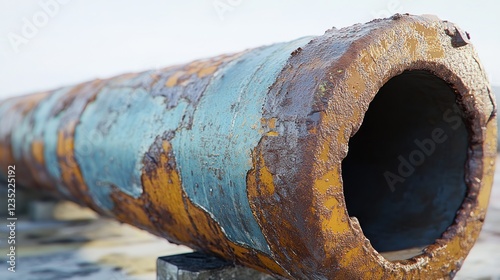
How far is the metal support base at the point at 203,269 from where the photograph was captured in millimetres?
1843

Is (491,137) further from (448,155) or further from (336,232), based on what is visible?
(336,232)

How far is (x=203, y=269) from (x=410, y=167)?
2.59 feet

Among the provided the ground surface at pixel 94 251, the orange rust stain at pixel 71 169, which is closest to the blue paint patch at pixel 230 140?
the orange rust stain at pixel 71 169

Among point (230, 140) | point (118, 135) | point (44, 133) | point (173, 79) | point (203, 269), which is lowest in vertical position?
point (203, 269)

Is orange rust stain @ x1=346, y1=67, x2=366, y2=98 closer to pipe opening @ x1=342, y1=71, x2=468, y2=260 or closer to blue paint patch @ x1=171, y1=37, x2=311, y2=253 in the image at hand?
blue paint patch @ x1=171, y1=37, x2=311, y2=253

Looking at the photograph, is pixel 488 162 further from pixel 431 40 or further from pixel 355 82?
pixel 355 82

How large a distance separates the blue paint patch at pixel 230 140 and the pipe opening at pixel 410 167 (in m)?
0.44

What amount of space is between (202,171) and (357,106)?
0.54 meters

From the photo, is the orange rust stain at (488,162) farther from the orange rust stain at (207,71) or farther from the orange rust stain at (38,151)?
the orange rust stain at (38,151)

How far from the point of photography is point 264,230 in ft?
4.63

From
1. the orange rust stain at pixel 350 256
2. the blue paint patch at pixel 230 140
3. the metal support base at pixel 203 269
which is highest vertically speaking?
the blue paint patch at pixel 230 140

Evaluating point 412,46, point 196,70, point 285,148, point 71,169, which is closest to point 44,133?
point 71,169

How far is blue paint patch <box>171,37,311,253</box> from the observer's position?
4.70 ft

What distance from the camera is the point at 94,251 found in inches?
134
